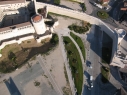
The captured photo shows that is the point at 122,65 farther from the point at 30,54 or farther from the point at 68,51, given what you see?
the point at 30,54

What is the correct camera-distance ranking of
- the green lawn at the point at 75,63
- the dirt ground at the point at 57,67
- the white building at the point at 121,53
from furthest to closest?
1. the white building at the point at 121,53
2. the green lawn at the point at 75,63
3. the dirt ground at the point at 57,67

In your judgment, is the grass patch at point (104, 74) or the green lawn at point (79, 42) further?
the green lawn at point (79, 42)

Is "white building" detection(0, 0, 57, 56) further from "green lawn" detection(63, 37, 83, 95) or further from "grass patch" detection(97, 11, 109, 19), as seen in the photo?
"grass patch" detection(97, 11, 109, 19)

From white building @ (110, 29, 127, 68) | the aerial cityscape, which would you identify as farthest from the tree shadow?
white building @ (110, 29, 127, 68)

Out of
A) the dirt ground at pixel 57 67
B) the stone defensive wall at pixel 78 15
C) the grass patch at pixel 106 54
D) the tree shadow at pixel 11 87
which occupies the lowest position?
the tree shadow at pixel 11 87

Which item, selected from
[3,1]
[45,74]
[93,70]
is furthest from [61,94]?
[3,1]

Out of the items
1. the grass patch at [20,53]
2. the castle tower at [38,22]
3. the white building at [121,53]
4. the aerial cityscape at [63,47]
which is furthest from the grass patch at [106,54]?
the castle tower at [38,22]

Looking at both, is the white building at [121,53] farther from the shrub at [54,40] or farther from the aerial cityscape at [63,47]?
the shrub at [54,40]
